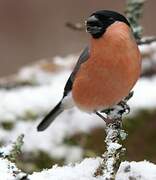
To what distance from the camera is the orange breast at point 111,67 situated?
2.81 meters

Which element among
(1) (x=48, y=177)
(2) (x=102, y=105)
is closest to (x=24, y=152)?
(2) (x=102, y=105)

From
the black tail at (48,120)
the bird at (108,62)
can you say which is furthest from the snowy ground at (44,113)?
the bird at (108,62)

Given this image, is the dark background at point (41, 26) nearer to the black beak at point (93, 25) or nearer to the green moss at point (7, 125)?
the green moss at point (7, 125)

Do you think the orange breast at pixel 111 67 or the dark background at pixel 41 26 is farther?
the dark background at pixel 41 26

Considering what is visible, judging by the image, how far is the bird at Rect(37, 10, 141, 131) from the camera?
2754mm

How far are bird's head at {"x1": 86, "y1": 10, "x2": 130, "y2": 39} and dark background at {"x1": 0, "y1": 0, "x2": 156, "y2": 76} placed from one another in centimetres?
587

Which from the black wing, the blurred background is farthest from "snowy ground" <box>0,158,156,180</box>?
the blurred background

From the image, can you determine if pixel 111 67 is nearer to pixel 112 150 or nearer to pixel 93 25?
pixel 93 25

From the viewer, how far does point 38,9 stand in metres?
9.00

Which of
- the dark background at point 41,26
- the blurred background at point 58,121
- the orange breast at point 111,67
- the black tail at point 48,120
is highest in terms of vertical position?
the dark background at point 41,26

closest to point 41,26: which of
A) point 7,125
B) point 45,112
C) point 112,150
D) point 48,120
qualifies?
point 45,112

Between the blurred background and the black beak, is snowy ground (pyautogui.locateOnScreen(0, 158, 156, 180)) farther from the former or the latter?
the blurred background

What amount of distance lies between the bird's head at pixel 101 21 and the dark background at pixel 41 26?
5873 mm

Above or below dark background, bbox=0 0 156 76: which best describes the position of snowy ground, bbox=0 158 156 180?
below
